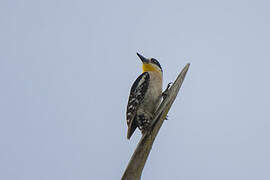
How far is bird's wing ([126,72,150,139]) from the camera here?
257 inches

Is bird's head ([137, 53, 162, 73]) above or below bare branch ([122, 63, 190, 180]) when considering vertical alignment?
above

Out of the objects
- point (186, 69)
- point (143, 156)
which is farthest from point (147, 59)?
point (143, 156)

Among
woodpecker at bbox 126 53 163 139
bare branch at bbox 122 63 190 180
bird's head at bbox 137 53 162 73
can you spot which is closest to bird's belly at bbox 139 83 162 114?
woodpecker at bbox 126 53 163 139

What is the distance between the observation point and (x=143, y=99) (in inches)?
270

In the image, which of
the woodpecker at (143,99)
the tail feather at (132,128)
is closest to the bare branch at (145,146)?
the woodpecker at (143,99)

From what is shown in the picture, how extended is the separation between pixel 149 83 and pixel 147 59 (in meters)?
1.00

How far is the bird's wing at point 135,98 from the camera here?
653 cm

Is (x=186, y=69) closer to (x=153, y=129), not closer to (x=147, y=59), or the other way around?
(x=153, y=129)

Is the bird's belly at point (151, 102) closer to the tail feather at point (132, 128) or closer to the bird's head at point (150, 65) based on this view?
the tail feather at point (132, 128)

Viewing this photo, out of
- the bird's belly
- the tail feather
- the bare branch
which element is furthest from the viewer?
the bird's belly

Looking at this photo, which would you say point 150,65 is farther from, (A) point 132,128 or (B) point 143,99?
(A) point 132,128

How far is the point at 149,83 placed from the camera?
7.15m

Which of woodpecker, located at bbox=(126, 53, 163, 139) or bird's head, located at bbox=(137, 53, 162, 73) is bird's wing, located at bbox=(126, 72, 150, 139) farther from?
bird's head, located at bbox=(137, 53, 162, 73)

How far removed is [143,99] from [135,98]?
0.16 metres
